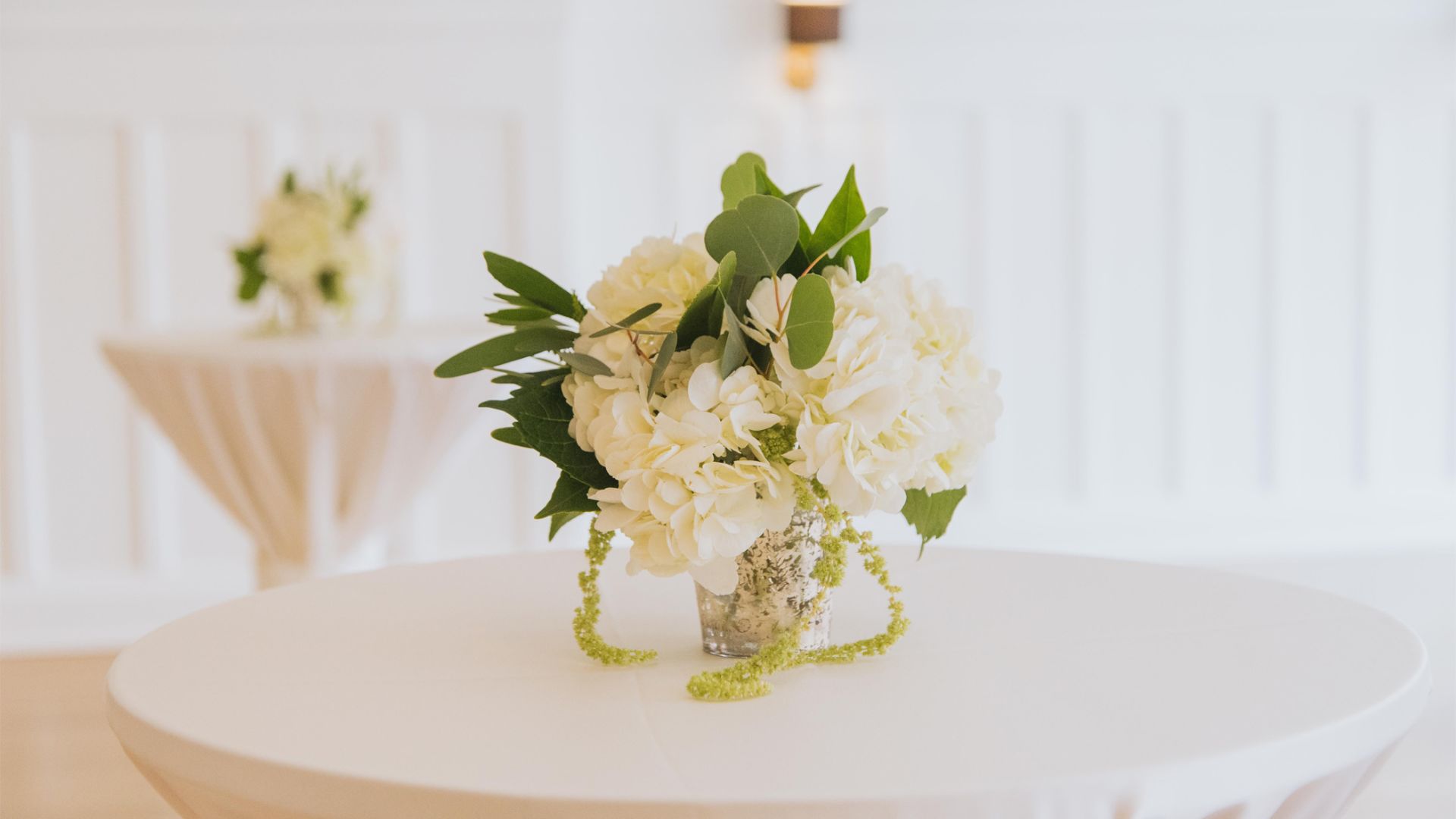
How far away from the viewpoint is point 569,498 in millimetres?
1048

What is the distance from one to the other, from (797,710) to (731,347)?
0.24 metres

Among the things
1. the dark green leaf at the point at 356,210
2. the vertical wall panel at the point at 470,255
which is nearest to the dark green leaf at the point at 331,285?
the dark green leaf at the point at 356,210

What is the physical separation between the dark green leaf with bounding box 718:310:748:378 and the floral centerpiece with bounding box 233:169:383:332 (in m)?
1.94

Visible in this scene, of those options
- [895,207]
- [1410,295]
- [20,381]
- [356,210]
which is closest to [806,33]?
[895,207]

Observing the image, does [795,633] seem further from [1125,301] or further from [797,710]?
[1125,301]

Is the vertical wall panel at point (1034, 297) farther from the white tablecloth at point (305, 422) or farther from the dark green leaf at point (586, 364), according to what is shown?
the dark green leaf at point (586, 364)

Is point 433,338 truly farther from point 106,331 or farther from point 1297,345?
point 1297,345

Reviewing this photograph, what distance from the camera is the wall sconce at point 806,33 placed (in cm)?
357

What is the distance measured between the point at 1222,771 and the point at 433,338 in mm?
1805

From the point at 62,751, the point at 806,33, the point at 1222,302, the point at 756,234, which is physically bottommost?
the point at 62,751

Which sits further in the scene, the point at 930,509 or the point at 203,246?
the point at 203,246

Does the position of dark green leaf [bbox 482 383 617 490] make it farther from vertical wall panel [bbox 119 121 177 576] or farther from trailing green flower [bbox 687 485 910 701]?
vertical wall panel [bbox 119 121 177 576]

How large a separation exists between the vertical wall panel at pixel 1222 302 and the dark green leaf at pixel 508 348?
10.1 ft

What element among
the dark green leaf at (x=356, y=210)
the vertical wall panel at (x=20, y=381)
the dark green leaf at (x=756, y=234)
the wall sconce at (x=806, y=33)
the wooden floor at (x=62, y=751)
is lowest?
the wooden floor at (x=62, y=751)
